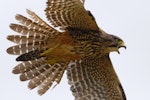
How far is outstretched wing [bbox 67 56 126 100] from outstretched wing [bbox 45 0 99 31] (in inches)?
62.7

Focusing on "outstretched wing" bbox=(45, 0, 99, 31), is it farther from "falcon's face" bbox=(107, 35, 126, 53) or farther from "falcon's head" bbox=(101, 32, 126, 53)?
"falcon's face" bbox=(107, 35, 126, 53)

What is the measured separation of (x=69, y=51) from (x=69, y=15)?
118 centimetres

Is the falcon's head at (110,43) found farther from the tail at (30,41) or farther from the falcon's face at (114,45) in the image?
the tail at (30,41)

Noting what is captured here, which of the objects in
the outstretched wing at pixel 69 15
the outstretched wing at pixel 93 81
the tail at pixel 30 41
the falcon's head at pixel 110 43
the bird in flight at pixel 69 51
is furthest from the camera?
the outstretched wing at pixel 93 81

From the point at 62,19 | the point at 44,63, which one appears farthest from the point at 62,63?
the point at 62,19

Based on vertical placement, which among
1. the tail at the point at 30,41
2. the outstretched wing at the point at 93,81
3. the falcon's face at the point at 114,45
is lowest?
the outstretched wing at the point at 93,81

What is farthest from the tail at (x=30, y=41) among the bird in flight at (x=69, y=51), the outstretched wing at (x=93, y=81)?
the outstretched wing at (x=93, y=81)

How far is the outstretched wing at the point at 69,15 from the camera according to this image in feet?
60.3

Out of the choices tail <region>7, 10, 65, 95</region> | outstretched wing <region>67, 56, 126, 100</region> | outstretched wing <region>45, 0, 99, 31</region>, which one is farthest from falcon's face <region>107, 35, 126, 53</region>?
tail <region>7, 10, 65, 95</region>

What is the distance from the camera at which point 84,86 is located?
20703 mm

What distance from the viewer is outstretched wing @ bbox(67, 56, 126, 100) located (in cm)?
2034

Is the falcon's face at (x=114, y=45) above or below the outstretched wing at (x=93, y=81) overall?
above

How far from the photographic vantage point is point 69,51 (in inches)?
766

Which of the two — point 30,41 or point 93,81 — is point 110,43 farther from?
point 30,41
